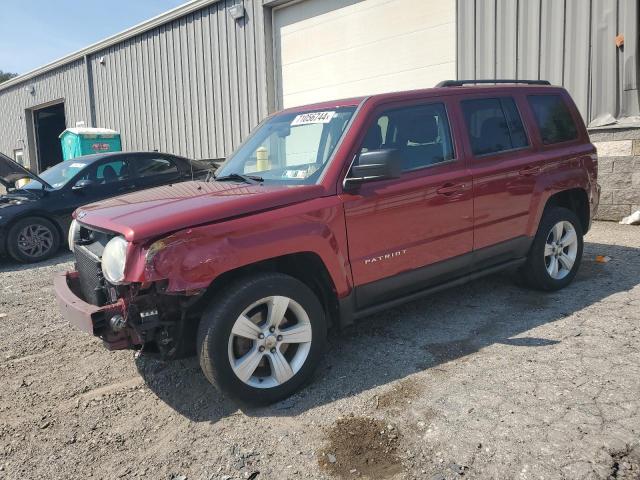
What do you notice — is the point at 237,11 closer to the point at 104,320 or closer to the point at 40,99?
the point at 104,320

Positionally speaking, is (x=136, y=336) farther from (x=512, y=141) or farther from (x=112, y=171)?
→ (x=112, y=171)

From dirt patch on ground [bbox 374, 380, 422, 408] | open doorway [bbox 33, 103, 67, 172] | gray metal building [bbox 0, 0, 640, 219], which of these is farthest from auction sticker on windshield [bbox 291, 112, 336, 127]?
open doorway [bbox 33, 103, 67, 172]

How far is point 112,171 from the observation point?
850 centimetres

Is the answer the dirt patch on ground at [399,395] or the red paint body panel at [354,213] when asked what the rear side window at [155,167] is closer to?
the red paint body panel at [354,213]

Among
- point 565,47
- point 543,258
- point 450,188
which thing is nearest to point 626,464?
point 450,188

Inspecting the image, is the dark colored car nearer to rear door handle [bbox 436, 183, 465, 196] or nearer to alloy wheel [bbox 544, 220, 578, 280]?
rear door handle [bbox 436, 183, 465, 196]

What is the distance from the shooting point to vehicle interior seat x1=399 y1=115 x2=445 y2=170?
152 inches

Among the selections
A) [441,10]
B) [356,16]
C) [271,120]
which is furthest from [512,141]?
[356,16]

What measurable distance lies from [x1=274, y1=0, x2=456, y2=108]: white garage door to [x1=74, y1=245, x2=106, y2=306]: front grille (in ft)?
25.4

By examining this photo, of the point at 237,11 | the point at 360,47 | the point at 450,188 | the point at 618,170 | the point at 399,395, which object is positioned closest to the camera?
the point at 399,395

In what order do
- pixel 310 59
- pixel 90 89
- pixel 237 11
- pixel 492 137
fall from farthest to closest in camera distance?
pixel 90 89 < pixel 237 11 < pixel 310 59 < pixel 492 137

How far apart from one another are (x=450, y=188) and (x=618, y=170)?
5.24 metres

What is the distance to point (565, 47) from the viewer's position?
8.09 m

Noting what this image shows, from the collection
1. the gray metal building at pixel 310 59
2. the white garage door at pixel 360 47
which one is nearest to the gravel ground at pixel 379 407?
the gray metal building at pixel 310 59
